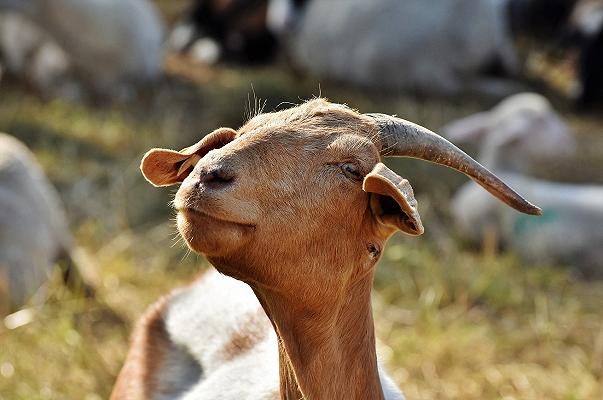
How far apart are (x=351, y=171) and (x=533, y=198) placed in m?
3.52

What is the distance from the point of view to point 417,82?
26.5 feet

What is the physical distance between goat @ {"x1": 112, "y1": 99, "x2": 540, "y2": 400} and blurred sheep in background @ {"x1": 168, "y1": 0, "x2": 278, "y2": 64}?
7.06 metres

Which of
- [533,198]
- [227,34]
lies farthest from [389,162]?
[227,34]

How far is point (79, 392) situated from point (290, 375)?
1.72m

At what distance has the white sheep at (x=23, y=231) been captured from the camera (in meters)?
4.33

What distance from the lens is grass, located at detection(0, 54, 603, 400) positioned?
13.0ft

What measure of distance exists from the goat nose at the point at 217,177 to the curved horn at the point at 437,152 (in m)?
0.39

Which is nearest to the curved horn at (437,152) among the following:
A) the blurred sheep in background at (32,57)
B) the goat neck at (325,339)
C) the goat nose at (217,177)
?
the goat neck at (325,339)

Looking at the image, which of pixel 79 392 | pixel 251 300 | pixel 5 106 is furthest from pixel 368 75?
pixel 251 300

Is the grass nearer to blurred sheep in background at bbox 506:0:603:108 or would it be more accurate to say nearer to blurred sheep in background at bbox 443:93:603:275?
blurred sheep in background at bbox 443:93:603:275

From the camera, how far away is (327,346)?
2176mm

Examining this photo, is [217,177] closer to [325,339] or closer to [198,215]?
[198,215]

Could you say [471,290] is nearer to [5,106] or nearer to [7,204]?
[7,204]

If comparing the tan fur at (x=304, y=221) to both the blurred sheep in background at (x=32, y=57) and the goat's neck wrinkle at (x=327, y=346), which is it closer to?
the goat's neck wrinkle at (x=327, y=346)
